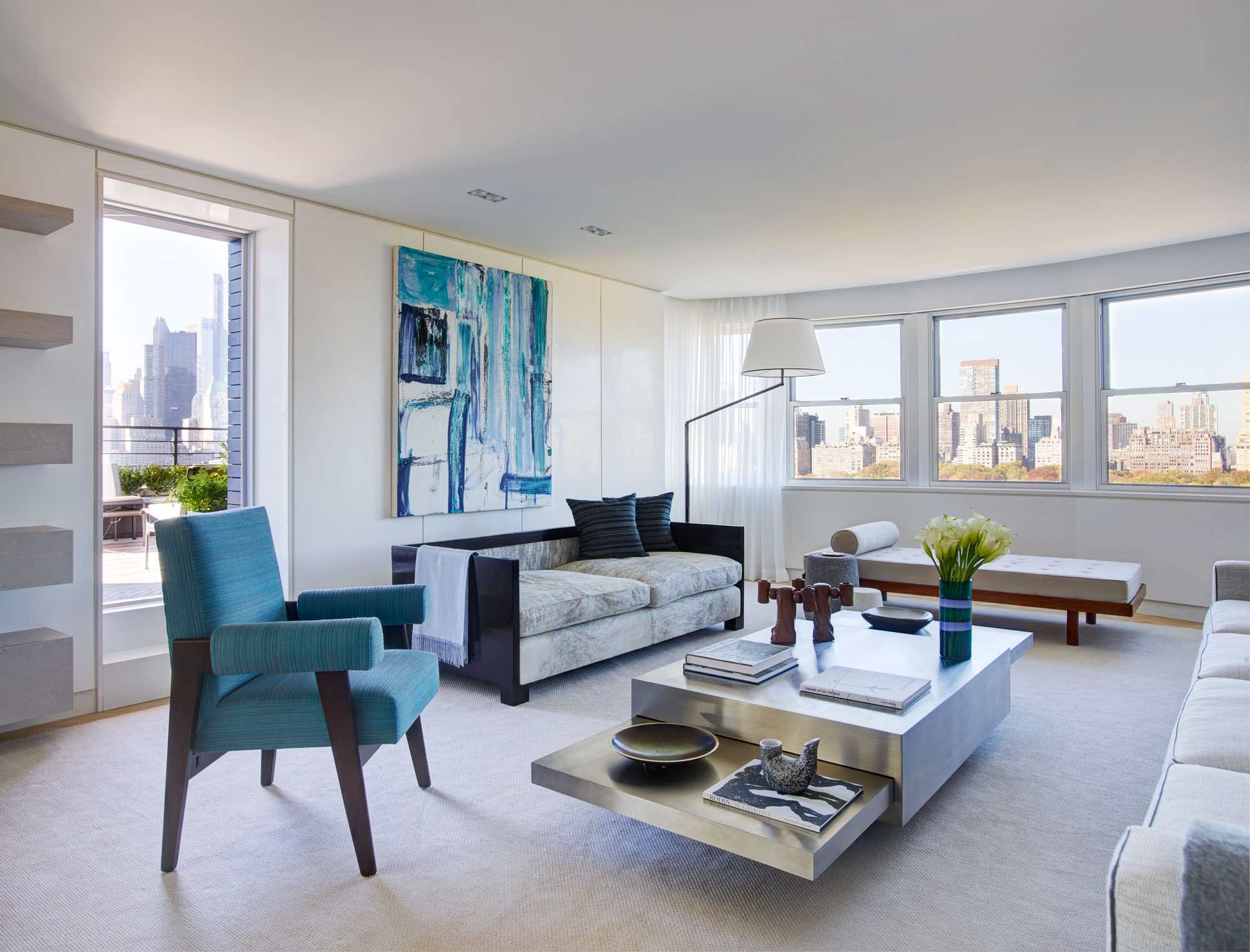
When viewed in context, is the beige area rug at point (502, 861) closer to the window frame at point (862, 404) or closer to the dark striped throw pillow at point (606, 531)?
the dark striped throw pillow at point (606, 531)

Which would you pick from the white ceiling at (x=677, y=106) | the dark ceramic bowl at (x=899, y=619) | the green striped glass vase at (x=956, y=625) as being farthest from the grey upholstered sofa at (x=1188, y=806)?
the white ceiling at (x=677, y=106)

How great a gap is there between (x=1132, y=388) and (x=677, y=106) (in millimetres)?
4333

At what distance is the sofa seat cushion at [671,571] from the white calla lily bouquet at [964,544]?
5.62 feet

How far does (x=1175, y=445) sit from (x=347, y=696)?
574 cm

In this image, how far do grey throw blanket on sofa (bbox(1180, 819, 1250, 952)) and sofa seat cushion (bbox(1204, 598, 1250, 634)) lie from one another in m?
2.61

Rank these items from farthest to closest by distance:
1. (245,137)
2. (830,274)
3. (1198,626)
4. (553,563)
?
(830,274) → (1198,626) → (553,563) → (245,137)

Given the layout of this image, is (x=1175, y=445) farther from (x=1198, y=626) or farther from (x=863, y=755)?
(x=863, y=755)

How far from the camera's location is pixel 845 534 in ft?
17.6

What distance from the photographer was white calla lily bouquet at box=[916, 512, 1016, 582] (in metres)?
2.86

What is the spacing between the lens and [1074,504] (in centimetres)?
576

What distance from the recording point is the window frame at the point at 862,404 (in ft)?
21.7

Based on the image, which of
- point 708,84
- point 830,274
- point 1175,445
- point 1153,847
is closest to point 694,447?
point 830,274

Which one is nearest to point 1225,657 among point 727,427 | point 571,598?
point 571,598

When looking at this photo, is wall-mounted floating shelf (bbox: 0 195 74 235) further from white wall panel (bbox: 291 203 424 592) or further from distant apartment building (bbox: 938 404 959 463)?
distant apartment building (bbox: 938 404 959 463)
